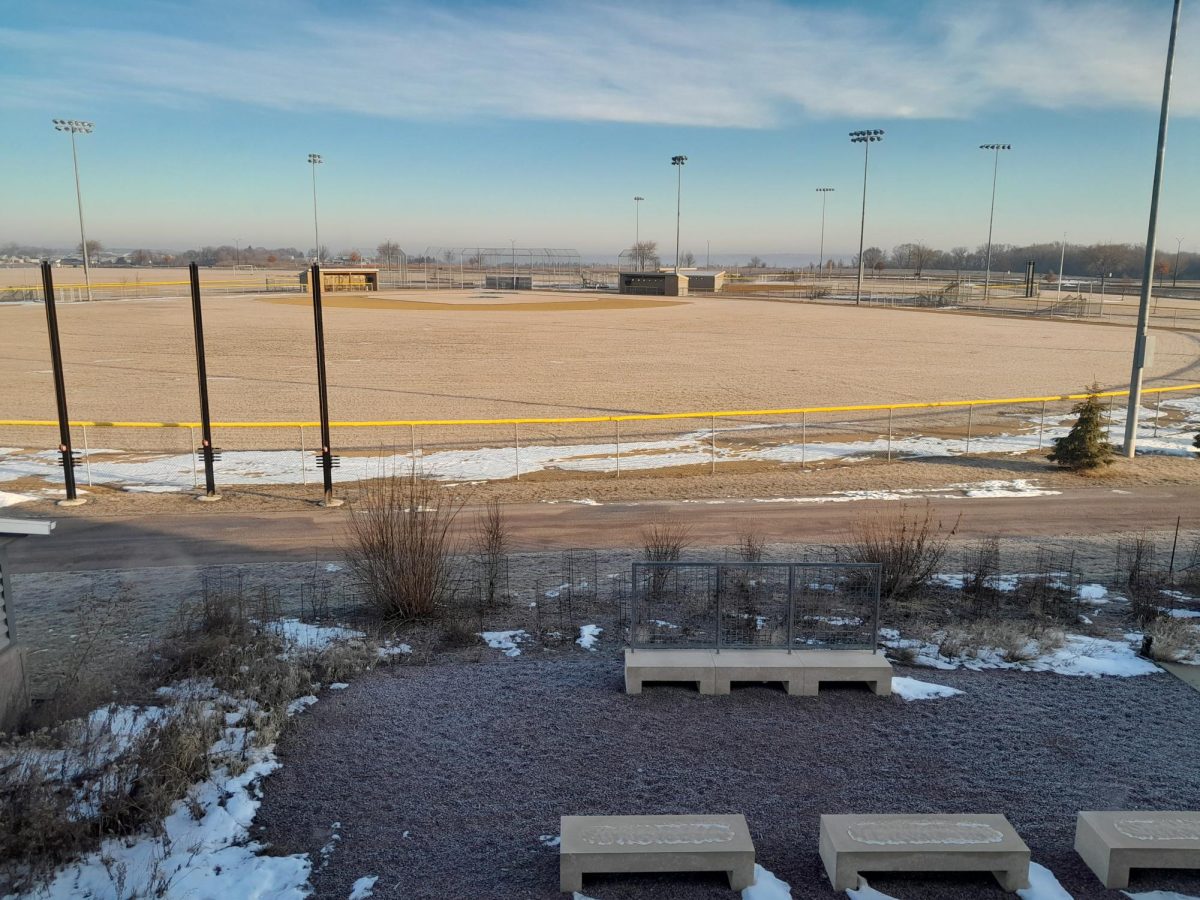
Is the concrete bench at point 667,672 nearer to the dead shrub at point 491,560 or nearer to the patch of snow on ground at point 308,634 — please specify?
the dead shrub at point 491,560

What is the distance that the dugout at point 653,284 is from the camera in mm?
99250

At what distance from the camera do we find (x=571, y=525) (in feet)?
55.9

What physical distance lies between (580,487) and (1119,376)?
95.5 feet

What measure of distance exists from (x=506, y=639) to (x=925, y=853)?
19.6 feet

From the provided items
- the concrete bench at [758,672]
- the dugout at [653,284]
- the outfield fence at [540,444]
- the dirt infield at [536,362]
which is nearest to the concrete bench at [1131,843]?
the concrete bench at [758,672]

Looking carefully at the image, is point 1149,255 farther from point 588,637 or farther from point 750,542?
point 588,637

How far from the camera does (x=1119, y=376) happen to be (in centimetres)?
3912

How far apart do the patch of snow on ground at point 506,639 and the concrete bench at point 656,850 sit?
4.43 meters

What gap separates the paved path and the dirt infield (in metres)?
10.5

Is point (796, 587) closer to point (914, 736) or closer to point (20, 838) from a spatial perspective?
point (914, 736)

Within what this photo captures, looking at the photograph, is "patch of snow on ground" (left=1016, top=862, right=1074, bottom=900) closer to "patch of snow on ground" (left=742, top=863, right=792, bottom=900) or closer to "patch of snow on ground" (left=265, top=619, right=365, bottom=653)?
"patch of snow on ground" (left=742, top=863, right=792, bottom=900)

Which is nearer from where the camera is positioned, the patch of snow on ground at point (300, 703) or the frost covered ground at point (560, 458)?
the patch of snow on ground at point (300, 703)

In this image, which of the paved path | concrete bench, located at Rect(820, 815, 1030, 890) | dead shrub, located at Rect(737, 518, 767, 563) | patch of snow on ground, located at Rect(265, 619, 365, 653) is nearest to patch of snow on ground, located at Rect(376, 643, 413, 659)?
patch of snow on ground, located at Rect(265, 619, 365, 653)

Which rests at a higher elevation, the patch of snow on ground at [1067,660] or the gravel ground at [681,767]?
the gravel ground at [681,767]
